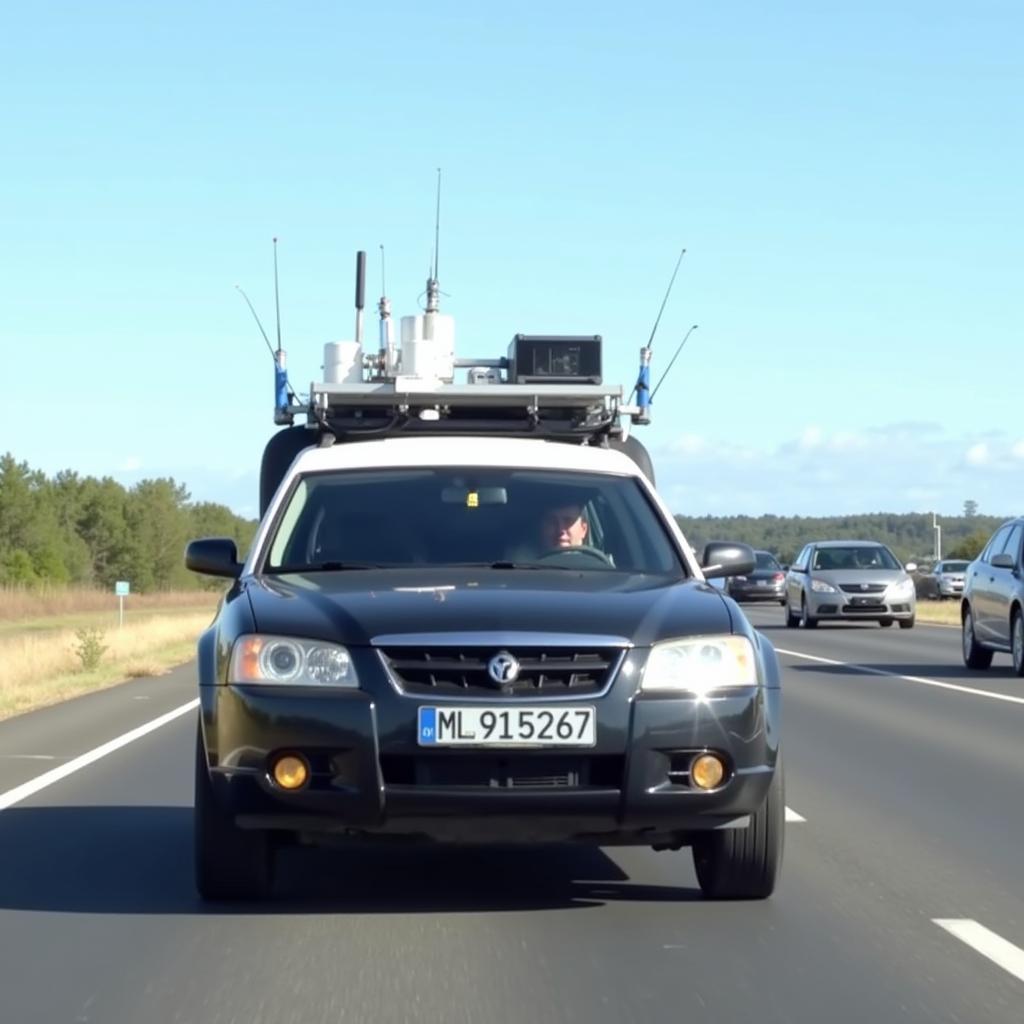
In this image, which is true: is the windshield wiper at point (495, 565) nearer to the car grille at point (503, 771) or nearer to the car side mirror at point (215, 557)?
the car side mirror at point (215, 557)

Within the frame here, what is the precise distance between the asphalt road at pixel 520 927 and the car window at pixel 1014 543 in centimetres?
1137

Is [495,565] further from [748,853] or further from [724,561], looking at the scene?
[748,853]

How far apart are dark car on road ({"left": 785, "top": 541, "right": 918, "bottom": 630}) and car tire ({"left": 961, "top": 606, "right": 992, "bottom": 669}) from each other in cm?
1441

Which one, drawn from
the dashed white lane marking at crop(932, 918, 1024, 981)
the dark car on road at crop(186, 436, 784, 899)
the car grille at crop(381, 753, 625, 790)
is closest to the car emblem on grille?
the dark car on road at crop(186, 436, 784, 899)

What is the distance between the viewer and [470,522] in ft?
30.1

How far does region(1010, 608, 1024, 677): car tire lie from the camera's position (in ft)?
76.3

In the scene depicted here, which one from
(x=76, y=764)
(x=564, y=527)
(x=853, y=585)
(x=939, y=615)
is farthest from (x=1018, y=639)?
(x=939, y=615)

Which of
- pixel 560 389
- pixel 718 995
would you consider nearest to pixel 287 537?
pixel 718 995

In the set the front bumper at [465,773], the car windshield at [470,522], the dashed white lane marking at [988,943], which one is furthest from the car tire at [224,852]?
the dashed white lane marking at [988,943]

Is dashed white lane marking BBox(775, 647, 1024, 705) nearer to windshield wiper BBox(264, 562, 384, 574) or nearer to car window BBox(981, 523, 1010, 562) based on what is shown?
car window BBox(981, 523, 1010, 562)

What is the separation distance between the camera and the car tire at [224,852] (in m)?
7.79

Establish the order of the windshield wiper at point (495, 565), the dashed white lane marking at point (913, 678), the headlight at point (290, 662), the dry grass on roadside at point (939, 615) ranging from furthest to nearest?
the dry grass on roadside at point (939, 615) < the dashed white lane marking at point (913, 678) < the windshield wiper at point (495, 565) < the headlight at point (290, 662)

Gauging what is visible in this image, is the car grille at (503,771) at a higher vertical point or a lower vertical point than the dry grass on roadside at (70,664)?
higher

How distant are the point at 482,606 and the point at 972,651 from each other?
60.8 ft
